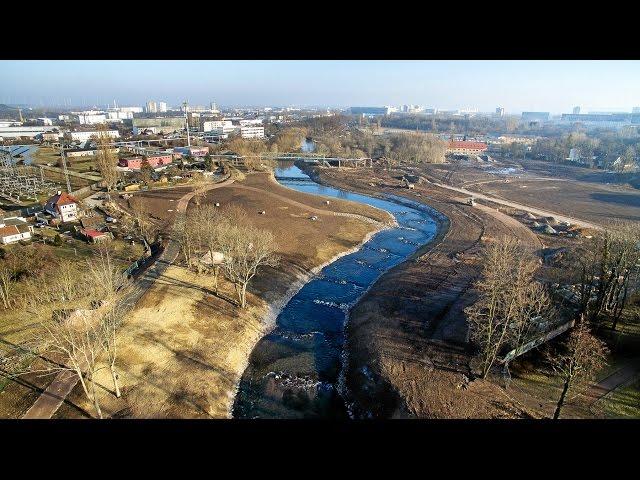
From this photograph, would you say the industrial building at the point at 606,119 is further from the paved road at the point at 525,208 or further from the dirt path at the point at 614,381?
the dirt path at the point at 614,381

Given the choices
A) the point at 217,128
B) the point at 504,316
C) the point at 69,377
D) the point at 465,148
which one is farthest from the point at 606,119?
the point at 69,377

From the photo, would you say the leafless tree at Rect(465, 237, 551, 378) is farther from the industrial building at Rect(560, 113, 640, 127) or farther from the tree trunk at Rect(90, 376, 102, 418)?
the industrial building at Rect(560, 113, 640, 127)

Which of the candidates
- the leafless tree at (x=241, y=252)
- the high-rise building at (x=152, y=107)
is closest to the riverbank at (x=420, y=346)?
the leafless tree at (x=241, y=252)

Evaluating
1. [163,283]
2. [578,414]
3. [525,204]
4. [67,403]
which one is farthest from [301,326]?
[525,204]

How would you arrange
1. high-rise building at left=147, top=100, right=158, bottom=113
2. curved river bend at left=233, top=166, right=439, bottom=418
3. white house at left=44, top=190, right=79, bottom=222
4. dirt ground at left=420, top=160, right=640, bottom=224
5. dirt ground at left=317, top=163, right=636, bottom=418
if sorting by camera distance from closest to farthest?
dirt ground at left=317, top=163, right=636, bottom=418
curved river bend at left=233, top=166, right=439, bottom=418
white house at left=44, top=190, right=79, bottom=222
dirt ground at left=420, top=160, right=640, bottom=224
high-rise building at left=147, top=100, right=158, bottom=113

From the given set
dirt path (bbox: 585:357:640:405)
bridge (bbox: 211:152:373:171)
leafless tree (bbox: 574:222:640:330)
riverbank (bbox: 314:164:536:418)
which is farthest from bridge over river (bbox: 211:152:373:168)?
dirt path (bbox: 585:357:640:405)
